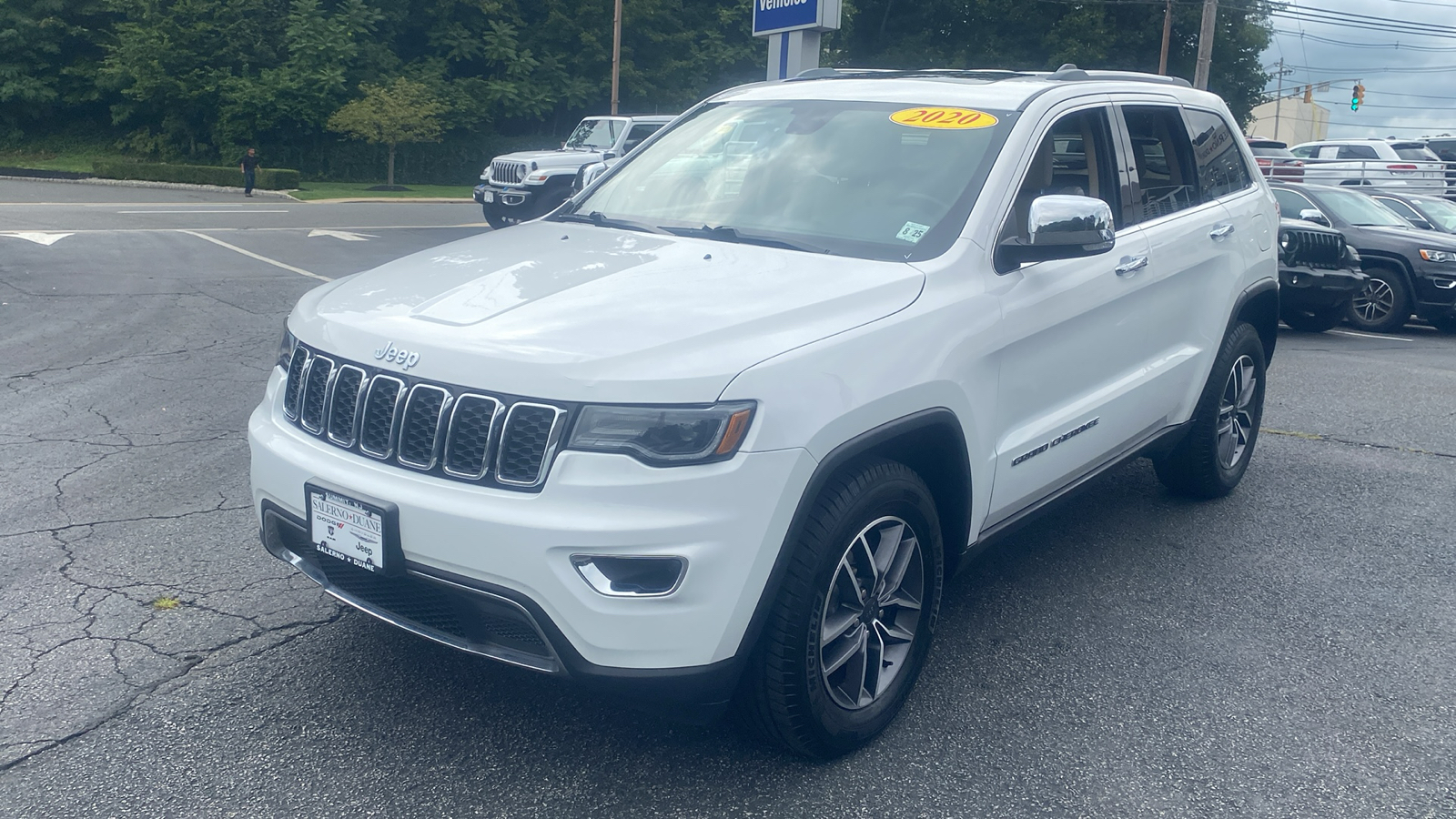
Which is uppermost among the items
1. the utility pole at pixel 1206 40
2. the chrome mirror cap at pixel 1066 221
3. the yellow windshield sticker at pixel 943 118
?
the utility pole at pixel 1206 40

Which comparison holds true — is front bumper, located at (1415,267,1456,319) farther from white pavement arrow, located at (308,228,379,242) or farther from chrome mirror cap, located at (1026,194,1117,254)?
white pavement arrow, located at (308,228,379,242)

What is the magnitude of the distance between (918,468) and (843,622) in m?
0.56

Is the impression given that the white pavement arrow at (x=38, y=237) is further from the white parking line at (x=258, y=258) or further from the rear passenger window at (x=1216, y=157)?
the rear passenger window at (x=1216, y=157)

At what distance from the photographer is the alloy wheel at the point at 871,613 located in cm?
317

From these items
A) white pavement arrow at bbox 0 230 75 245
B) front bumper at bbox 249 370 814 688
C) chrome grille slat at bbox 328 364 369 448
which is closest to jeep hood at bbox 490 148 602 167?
white pavement arrow at bbox 0 230 75 245

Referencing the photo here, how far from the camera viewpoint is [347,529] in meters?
3.05

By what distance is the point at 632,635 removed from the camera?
275 cm

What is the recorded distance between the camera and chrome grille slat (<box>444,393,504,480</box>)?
2.85 metres

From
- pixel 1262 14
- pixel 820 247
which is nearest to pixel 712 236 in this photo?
pixel 820 247

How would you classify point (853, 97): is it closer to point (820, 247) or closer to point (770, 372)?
point (820, 247)

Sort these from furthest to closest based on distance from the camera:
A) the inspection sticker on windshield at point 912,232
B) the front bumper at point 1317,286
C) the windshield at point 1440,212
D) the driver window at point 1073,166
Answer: the windshield at point 1440,212, the front bumper at point 1317,286, the driver window at point 1073,166, the inspection sticker on windshield at point 912,232

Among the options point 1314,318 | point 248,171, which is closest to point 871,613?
point 1314,318

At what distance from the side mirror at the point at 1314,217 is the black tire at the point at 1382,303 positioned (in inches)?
31.6

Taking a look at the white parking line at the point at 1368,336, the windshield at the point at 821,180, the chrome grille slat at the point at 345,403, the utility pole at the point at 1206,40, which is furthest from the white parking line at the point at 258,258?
the utility pole at the point at 1206,40
